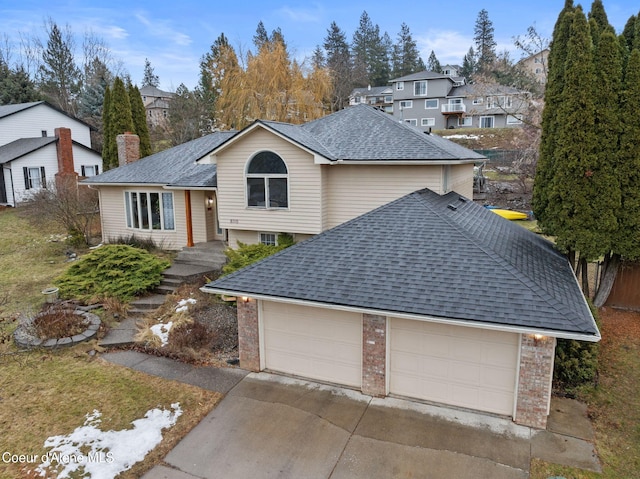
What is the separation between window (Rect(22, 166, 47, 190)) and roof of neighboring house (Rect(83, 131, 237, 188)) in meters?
12.7

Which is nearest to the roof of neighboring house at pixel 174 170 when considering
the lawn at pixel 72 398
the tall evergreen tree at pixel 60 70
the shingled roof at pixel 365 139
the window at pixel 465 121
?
the shingled roof at pixel 365 139

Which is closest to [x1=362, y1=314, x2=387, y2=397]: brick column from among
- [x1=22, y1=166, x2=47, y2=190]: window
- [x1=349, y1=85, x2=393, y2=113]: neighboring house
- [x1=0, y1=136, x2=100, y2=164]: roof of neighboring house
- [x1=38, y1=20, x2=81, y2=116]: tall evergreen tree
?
[x1=22, y1=166, x2=47, y2=190]: window

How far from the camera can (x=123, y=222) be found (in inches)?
800

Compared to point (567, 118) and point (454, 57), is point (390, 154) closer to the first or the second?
point (567, 118)

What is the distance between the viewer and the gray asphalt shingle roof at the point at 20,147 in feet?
95.1

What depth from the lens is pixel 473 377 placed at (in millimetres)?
8227

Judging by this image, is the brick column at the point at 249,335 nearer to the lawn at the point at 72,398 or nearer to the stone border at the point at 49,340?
the lawn at the point at 72,398

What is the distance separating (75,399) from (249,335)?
12.2 feet

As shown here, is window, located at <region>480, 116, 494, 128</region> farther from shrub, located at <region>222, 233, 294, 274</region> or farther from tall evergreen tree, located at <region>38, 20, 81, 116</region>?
tall evergreen tree, located at <region>38, 20, 81, 116</region>

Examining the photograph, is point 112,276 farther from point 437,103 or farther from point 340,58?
point 340,58

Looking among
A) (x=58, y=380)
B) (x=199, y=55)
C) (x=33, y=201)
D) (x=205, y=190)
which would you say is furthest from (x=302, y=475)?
(x=199, y=55)

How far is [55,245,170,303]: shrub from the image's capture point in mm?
14297

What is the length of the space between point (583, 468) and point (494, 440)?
130cm

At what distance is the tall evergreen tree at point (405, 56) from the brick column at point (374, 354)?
2785 inches
